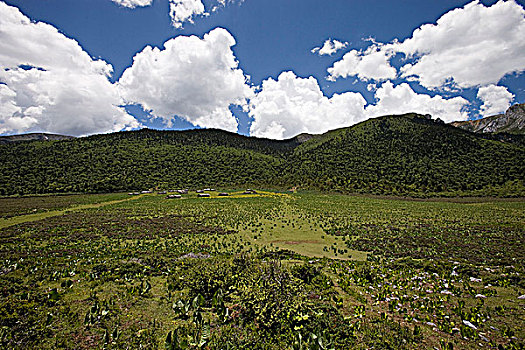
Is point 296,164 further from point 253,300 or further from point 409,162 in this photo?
point 253,300

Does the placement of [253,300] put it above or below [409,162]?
below

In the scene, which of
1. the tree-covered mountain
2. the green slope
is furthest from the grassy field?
the tree-covered mountain

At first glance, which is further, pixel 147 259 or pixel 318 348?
pixel 147 259

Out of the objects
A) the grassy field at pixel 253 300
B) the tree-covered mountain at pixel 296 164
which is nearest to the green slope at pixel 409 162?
the tree-covered mountain at pixel 296 164

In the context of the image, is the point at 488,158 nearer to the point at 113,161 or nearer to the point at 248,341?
the point at 248,341

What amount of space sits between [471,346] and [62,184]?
90.2m

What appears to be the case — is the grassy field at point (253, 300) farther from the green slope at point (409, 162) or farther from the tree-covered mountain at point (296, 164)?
the tree-covered mountain at point (296, 164)

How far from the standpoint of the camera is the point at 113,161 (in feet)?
304

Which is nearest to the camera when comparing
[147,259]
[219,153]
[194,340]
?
[194,340]

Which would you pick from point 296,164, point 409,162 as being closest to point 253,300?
point 409,162

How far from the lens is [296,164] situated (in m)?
114

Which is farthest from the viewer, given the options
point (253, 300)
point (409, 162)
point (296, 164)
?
point (296, 164)

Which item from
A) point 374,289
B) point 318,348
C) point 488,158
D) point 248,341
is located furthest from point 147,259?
point 488,158

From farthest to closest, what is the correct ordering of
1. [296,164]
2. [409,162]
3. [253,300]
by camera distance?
[296,164] < [409,162] < [253,300]
